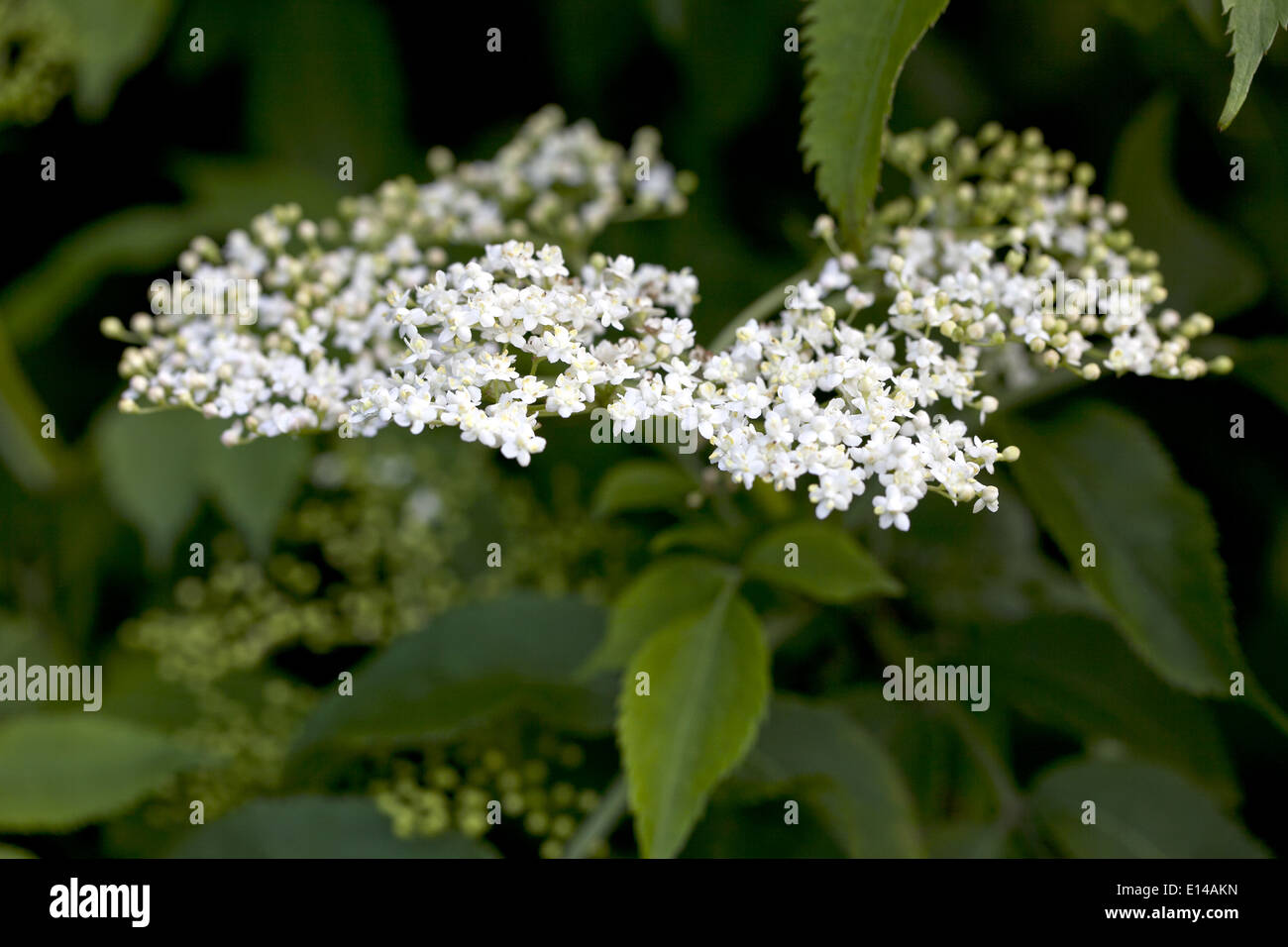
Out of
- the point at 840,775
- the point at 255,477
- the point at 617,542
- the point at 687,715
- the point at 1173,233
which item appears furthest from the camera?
the point at 617,542

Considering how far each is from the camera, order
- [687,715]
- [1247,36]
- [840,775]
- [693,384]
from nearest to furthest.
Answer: [1247,36] → [693,384] → [687,715] → [840,775]

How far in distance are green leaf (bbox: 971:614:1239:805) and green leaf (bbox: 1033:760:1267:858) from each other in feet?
0.29

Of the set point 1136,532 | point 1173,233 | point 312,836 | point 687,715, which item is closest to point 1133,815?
point 1136,532

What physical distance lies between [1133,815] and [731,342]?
0.85 meters

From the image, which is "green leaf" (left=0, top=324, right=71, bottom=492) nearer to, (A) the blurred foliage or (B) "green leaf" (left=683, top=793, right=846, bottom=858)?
(A) the blurred foliage

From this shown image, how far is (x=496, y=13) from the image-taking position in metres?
2.14

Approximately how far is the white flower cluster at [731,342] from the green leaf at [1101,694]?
0.47 metres

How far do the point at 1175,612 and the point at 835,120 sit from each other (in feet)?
2.31

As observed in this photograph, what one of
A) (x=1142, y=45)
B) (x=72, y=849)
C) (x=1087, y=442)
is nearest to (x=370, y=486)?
(x=72, y=849)

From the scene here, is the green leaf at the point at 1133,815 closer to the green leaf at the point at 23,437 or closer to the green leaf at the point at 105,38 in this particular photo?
the green leaf at the point at 105,38

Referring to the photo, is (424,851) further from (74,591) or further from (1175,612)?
(74,591)

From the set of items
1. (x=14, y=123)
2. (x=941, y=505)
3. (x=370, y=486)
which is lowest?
(x=941, y=505)

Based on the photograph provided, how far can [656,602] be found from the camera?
1.23 m

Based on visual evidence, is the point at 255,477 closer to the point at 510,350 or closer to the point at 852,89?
the point at 510,350
